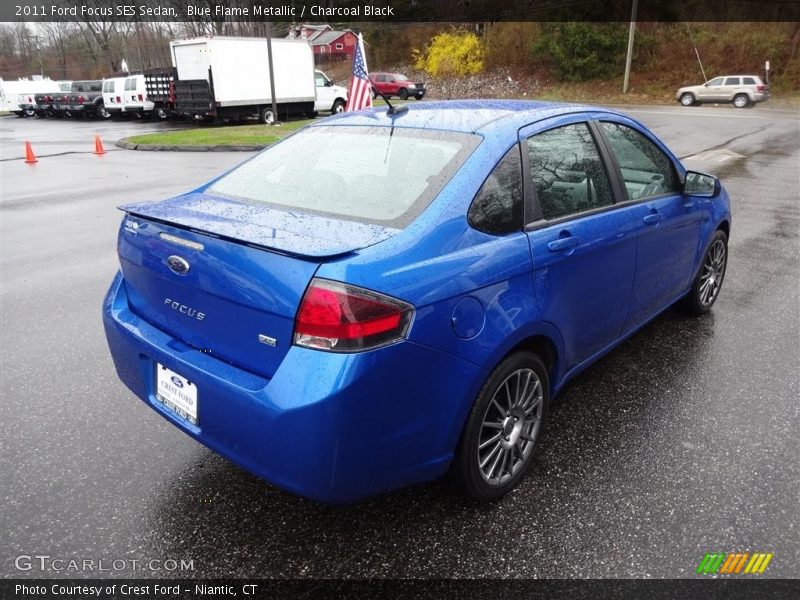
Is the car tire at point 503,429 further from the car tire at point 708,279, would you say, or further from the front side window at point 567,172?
the car tire at point 708,279

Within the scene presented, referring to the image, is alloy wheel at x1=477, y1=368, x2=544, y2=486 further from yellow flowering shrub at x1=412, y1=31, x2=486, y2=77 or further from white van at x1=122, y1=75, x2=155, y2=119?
yellow flowering shrub at x1=412, y1=31, x2=486, y2=77

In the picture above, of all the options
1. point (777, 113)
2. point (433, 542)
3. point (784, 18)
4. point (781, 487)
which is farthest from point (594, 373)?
point (784, 18)

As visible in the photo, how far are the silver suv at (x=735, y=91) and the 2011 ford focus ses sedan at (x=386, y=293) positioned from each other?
35218mm

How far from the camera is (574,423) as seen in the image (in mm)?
3389

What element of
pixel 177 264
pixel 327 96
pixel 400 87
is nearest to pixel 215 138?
pixel 327 96

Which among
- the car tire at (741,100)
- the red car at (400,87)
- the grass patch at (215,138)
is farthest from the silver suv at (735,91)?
the grass patch at (215,138)

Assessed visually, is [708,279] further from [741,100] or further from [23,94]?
[23,94]

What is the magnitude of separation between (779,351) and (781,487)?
5.86 ft

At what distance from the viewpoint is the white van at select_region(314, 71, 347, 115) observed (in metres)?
27.3

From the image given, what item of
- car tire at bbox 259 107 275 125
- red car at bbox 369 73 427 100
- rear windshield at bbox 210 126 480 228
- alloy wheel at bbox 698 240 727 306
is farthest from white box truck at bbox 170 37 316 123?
rear windshield at bbox 210 126 480 228

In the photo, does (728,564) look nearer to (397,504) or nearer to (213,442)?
(397,504)

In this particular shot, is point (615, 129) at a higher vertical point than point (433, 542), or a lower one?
higher

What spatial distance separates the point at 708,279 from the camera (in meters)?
4.81

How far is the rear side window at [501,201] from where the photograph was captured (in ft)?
8.31
